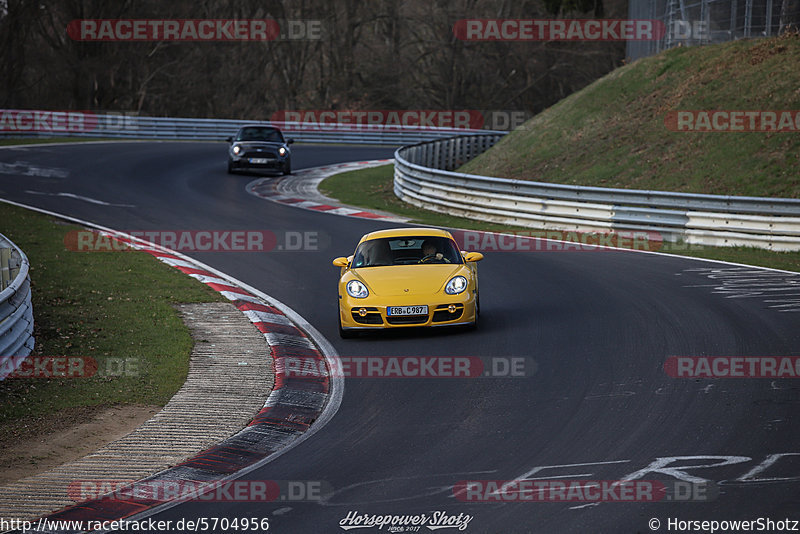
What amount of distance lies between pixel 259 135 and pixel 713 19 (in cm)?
1490

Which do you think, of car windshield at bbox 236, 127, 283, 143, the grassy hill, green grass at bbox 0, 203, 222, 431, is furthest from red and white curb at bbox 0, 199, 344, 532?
car windshield at bbox 236, 127, 283, 143

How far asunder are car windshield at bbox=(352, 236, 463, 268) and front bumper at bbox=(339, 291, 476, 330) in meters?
1.01

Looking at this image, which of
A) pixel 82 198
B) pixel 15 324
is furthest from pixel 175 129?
pixel 15 324

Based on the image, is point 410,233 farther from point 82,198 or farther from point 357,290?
point 82,198

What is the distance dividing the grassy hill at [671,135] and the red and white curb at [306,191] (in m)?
5.10

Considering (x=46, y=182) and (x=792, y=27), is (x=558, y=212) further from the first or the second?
(x=46, y=182)

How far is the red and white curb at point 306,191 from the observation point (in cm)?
2405

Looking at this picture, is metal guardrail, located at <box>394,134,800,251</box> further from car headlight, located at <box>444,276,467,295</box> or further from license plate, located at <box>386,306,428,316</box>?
license plate, located at <box>386,306,428,316</box>

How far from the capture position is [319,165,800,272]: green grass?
17.4 m

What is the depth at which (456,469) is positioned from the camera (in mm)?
7102

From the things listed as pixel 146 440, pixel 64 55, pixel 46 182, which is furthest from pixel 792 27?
pixel 64 55

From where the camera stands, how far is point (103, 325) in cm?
1206

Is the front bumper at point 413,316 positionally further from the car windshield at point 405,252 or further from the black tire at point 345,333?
the car windshield at point 405,252

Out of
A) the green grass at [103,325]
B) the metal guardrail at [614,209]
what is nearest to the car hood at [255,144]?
the metal guardrail at [614,209]
